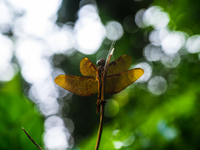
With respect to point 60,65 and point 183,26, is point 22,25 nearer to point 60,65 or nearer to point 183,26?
point 60,65

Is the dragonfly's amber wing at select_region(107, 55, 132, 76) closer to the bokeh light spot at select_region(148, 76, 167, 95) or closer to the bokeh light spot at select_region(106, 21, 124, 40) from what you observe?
the bokeh light spot at select_region(106, 21, 124, 40)

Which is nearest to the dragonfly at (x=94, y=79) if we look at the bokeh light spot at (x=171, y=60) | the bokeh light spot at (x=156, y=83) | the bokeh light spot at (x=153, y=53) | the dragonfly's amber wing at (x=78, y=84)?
the dragonfly's amber wing at (x=78, y=84)

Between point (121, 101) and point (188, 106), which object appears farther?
point (121, 101)

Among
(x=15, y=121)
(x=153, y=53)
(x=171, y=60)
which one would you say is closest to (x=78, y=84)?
(x=15, y=121)

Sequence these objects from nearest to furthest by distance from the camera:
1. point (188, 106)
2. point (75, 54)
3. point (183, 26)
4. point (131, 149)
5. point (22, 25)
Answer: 1. point (131, 149)
2. point (188, 106)
3. point (183, 26)
4. point (75, 54)
5. point (22, 25)

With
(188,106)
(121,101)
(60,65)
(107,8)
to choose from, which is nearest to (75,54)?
(60,65)

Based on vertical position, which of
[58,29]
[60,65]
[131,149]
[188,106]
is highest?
[131,149]

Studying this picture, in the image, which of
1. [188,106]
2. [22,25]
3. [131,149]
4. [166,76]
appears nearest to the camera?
[131,149]

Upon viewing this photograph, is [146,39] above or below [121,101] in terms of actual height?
above
